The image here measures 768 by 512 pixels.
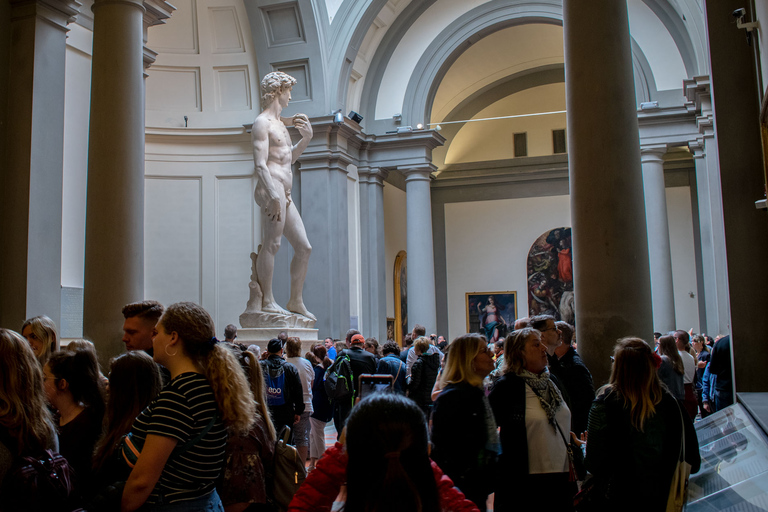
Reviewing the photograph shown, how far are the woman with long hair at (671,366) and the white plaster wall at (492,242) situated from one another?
1412 centimetres

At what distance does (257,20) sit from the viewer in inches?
587

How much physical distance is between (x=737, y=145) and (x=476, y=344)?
3.68 meters

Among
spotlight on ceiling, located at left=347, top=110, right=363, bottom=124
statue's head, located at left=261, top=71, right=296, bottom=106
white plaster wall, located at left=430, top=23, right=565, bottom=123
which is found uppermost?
white plaster wall, located at left=430, top=23, right=565, bottom=123

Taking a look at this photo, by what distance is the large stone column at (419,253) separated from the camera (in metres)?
15.7

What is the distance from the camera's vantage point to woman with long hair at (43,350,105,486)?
2.77 meters

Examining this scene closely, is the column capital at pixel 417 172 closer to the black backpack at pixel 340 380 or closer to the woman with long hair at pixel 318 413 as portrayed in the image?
the woman with long hair at pixel 318 413

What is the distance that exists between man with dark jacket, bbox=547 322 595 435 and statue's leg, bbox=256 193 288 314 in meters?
6.15

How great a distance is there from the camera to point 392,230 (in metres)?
19.6

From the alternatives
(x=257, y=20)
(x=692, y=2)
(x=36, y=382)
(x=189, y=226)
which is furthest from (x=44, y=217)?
(x=692, y=2)

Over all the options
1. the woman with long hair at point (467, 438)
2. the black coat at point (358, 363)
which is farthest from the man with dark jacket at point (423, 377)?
the woman with long hair at point (467, 438)

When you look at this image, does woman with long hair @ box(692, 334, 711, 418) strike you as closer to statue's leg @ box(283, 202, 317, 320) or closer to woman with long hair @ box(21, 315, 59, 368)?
statue's leg @ box(283, 202, 317, 320)

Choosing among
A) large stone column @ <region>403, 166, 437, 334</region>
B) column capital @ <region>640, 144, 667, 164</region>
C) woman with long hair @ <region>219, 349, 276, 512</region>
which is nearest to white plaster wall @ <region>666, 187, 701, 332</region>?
column capital @ <region>640, 144, 667, 164</region>

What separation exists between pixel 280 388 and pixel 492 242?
15.6 meters

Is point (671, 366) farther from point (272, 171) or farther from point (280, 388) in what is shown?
point (272, 171)
